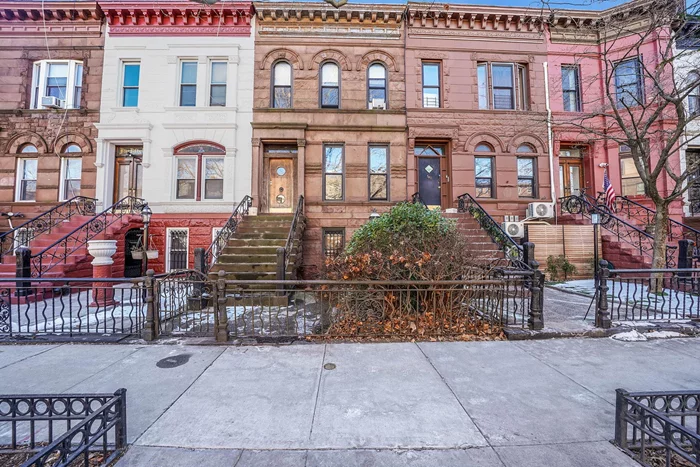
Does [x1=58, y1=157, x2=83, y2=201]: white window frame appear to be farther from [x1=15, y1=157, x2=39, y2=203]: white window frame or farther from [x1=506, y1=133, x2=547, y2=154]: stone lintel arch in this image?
[x1=506, y1=133, x2=547, y2=154]: stone lintel arch

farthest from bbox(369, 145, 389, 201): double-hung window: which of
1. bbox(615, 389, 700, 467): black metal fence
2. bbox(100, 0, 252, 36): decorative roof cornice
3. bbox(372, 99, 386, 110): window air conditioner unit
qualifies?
bbox(615, 389, 700, 467): black metal fence

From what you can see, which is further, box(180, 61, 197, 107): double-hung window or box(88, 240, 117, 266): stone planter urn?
box(180, 61, 197, 107): double-hung window

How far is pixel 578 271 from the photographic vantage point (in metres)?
10.6

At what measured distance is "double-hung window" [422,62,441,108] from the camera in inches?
500

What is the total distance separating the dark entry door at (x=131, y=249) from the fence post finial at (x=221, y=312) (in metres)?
8.26

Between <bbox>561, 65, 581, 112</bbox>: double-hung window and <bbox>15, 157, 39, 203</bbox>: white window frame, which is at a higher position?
<bbox>561, 65, 581, 112</bbox>: double-hung window

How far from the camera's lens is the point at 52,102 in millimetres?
11641

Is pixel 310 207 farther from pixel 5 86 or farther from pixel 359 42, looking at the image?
pixel 5 86

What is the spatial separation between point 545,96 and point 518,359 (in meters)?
13.2

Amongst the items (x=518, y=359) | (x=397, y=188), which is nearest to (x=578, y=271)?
(x=397, y=188)

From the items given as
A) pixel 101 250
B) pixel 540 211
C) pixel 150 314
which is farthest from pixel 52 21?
pixel 540 211

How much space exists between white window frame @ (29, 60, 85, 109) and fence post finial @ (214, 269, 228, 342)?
13.0m

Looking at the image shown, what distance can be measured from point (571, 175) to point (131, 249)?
19.2m

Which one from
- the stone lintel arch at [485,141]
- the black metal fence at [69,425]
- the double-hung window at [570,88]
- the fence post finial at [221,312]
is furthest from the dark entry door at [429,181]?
the black metal fence at [69,425]
